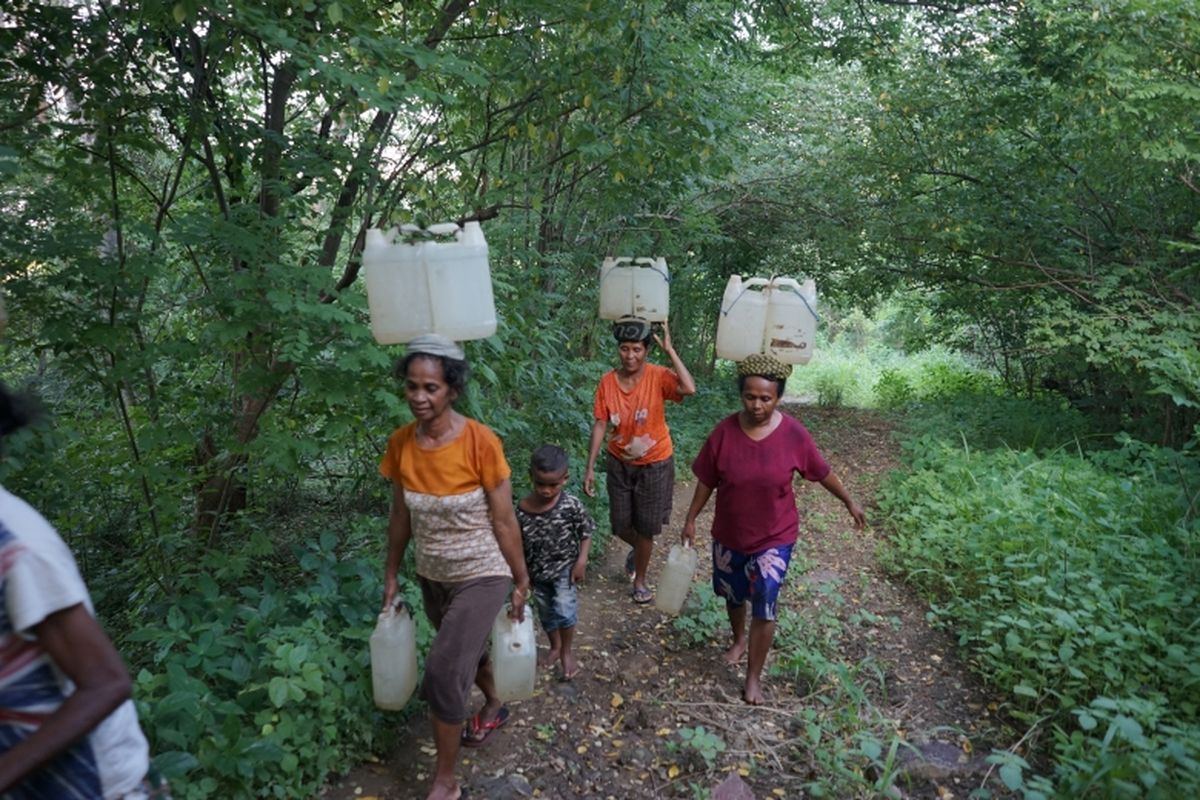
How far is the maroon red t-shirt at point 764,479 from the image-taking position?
11.5 ft

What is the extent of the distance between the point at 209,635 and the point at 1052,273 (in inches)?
309

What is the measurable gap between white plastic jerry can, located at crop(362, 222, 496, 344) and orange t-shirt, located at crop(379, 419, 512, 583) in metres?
0.45

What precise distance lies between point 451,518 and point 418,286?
0.90m

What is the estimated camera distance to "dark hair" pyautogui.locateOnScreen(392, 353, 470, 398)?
103 inches

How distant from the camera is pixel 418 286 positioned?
2.99m

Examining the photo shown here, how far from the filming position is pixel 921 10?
7535 mm

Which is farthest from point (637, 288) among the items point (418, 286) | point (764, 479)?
point (418, 286)

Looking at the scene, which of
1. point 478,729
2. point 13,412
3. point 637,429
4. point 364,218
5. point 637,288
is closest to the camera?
point 13,412

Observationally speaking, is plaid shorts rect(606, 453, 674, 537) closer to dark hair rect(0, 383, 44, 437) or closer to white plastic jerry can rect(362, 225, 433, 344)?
white plastic jerry can rect(362, 225, 433, 344)

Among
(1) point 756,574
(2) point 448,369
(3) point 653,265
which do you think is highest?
(3) point 653,265

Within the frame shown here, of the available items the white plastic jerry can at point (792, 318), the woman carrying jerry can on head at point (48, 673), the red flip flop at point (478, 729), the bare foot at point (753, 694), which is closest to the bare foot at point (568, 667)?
the red flip flop at point (478, 729)

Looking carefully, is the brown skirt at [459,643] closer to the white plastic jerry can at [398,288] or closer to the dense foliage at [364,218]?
the dense foliage at [364,218]

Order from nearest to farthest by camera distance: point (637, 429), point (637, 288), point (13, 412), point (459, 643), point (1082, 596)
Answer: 1. point (13, 412)
2. point (459, 643)
3. point (1082, 596)
4. point (637, 429)
5. point (637, 288)

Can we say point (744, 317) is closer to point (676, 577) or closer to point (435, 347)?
point (676, 577)
